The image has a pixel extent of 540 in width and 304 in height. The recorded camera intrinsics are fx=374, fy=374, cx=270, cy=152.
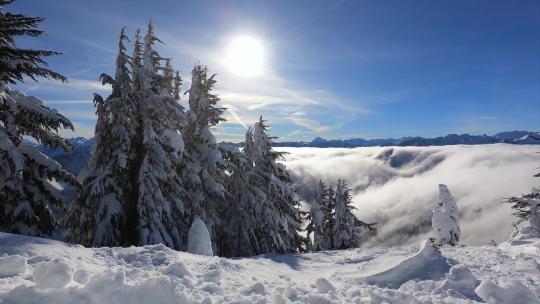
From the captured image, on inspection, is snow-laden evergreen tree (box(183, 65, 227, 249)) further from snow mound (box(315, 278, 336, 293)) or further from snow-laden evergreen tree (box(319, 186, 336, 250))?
snow-laden evergreen tree (box(319, 186, 336, 250))

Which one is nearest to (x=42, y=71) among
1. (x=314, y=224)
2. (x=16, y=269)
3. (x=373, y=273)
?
(x=16, y=269)

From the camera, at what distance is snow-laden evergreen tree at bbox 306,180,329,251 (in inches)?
1431

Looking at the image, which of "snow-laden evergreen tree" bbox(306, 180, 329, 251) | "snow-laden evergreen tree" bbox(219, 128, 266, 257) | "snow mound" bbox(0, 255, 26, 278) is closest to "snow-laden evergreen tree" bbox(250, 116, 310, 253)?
"snow-laden evergreen tree" bbox(219, 128, 266, 257)

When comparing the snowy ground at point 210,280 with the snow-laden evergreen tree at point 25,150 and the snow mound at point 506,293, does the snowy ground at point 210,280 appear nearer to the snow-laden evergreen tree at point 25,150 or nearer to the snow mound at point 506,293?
the snow mound at point 506,293

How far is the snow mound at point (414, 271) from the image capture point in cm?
838

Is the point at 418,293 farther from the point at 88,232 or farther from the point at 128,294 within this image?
the point at 88,232

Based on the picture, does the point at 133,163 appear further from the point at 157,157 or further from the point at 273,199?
the point at 273,199

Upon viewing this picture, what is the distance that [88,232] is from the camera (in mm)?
16266

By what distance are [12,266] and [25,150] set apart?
935cm

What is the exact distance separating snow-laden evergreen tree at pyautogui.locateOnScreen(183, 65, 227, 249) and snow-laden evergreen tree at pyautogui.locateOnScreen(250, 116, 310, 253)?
120 inches

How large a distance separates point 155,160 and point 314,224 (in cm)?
2311

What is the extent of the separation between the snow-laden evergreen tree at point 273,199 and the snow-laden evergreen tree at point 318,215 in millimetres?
10076

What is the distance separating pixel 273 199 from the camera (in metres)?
24.5

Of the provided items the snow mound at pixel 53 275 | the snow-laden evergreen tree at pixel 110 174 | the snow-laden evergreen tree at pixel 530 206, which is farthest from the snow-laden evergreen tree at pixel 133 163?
the snow-laden evergreen tree at pixel 530 206
